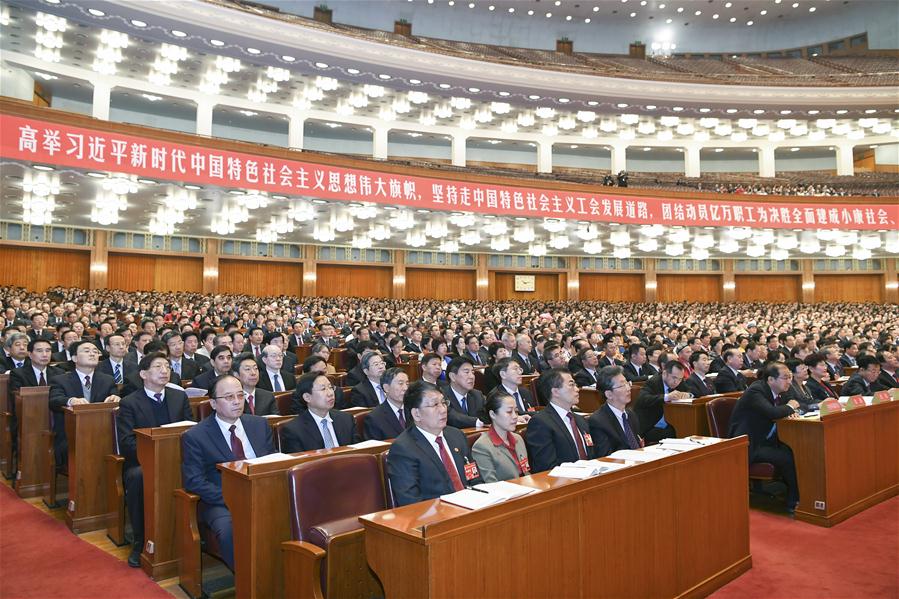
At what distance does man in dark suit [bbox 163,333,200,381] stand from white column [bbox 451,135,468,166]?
16400 mm

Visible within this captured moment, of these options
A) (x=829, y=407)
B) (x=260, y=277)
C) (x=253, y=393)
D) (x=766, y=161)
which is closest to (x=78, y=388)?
(x=253, y=393)

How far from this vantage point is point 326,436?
11.5 ft

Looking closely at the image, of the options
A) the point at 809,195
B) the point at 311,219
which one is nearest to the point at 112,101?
the point at 311,219

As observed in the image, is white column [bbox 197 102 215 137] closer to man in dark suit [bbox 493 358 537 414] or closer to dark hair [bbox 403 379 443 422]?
man in dark suit [bbox 493 358 537 414]

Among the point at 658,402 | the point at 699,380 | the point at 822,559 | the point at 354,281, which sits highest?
the point at 354,281

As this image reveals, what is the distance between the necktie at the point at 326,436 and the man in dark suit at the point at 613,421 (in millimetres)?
1535

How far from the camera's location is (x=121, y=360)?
5387 mm

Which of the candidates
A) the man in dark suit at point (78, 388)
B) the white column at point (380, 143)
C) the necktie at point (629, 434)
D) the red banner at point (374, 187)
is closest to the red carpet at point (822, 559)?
the necktie at point (629, 434)

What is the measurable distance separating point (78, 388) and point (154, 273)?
15.6 metres

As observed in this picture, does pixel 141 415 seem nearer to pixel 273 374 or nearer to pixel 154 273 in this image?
pixel 273 374

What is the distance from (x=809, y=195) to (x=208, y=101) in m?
17.8

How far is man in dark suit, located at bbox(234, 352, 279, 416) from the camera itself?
13.5 ft

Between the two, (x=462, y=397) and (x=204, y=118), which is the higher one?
(x=204, y=118)

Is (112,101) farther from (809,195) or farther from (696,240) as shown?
(809,195)
